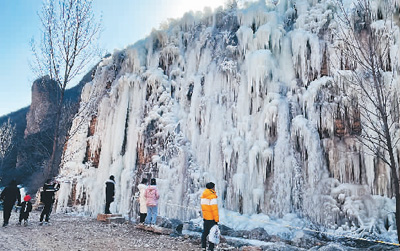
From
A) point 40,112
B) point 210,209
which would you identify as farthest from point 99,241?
point 40,112

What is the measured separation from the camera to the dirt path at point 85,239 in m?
4.90

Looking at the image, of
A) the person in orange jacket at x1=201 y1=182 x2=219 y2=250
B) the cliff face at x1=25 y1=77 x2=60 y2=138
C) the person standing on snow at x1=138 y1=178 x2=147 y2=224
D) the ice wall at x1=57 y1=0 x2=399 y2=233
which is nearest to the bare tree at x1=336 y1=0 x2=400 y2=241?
the ice wall at x1=57 y1=0 x2=399 y2=233

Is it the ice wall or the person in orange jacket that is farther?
→ the ice wall

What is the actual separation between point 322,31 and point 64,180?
38.2ft

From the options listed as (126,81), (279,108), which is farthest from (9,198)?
(279,108)

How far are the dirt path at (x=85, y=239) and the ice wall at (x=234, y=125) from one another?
2.96 metres

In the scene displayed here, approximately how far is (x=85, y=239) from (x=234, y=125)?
18.8ft

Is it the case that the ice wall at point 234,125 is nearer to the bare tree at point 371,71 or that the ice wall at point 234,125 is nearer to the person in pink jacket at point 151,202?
the bare tree at point 371,71

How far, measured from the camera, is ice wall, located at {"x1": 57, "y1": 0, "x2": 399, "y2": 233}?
312 inches

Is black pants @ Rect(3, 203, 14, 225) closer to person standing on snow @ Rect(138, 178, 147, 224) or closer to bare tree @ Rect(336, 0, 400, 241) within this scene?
person standing on snow @ Rect(138, 178, 147, 224)

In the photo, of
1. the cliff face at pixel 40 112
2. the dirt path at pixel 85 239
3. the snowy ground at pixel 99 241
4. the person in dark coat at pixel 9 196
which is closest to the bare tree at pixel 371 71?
the snowy ground at pixel 99 241

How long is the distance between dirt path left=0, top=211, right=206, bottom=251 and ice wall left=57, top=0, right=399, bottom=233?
2957mm

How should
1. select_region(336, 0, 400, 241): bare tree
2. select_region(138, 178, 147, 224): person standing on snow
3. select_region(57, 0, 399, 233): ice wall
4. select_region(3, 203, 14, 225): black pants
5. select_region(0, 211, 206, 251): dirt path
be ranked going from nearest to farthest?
select_region(0, 211, 206, 251): dirt path, select_region(3, 203, 14, 225): black pants, select_region(336, 0, 400, 241): bare tree, select_region(138, 178, 147, 224): person standing on snow, select_region(57, 0, 399, 233): ice wall

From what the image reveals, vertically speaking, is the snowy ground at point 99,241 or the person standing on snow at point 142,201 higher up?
the person standing on snow at point 142,201
